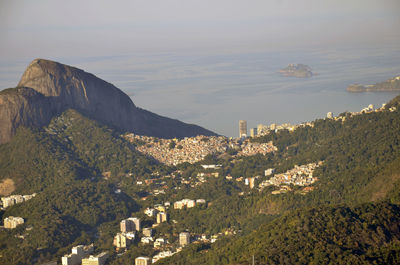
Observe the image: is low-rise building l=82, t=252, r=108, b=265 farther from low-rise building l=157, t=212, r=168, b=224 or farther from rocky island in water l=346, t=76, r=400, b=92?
rocky island in water l=346, t=76, r=400, b=92

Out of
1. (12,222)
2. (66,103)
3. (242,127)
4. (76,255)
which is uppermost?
(66,103)

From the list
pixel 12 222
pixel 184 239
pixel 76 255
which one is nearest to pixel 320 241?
pixel 184 239

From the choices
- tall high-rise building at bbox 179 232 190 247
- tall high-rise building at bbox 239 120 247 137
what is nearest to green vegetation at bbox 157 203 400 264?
tall high-rise building at bbox 179 232 190 247

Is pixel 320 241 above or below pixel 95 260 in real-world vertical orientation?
above

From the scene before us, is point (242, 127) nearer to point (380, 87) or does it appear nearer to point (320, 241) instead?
point (380, 87)

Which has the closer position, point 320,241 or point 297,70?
point 320,241

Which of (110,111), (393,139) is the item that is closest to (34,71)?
(110,111)

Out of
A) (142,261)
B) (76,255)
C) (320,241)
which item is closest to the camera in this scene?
(320,241)

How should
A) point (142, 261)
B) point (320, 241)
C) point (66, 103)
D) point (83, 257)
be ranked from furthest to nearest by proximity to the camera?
point (66, 103) < point (83, 257) < point (142, 261) < point (320, 241)
